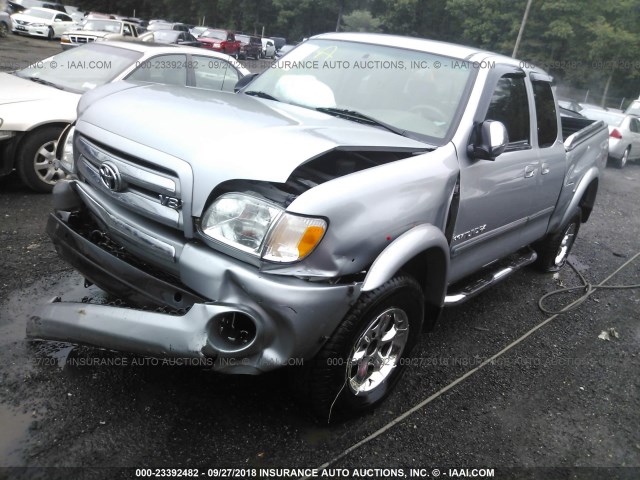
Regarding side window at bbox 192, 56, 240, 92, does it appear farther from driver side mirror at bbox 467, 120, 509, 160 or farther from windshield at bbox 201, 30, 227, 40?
windshield at bbox 201, 30, 227, 40

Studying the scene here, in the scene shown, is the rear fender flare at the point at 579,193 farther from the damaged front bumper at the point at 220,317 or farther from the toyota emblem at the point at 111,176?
the toyota emblem at the point at 111,176

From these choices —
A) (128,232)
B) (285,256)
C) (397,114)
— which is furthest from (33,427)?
(397,114)

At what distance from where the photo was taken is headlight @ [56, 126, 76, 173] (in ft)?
10.7

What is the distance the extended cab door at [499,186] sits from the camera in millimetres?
3217

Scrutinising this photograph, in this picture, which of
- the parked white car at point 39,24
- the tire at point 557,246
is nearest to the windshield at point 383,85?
the tire at point 557,246

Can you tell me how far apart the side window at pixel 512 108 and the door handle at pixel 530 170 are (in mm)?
189

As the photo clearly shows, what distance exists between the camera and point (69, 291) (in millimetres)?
3744

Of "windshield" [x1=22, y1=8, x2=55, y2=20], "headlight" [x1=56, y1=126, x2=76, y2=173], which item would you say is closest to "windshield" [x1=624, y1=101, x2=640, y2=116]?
"headlight" [x1=56, y1=126, x2=76, y2=173]

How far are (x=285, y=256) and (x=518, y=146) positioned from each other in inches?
91.1

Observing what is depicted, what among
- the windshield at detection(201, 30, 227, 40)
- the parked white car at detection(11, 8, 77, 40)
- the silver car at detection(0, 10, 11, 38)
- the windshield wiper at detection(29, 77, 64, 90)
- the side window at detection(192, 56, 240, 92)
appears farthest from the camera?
the windshield at detection(201, 30, 227, 40)

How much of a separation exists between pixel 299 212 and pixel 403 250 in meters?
0.63

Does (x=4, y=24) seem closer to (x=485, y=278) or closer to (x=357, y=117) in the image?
(x=357, y=117)

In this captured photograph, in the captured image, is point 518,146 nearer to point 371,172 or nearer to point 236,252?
point 371,172

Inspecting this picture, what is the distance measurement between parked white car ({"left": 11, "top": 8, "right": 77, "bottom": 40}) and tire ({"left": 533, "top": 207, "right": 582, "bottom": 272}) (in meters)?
28.3
